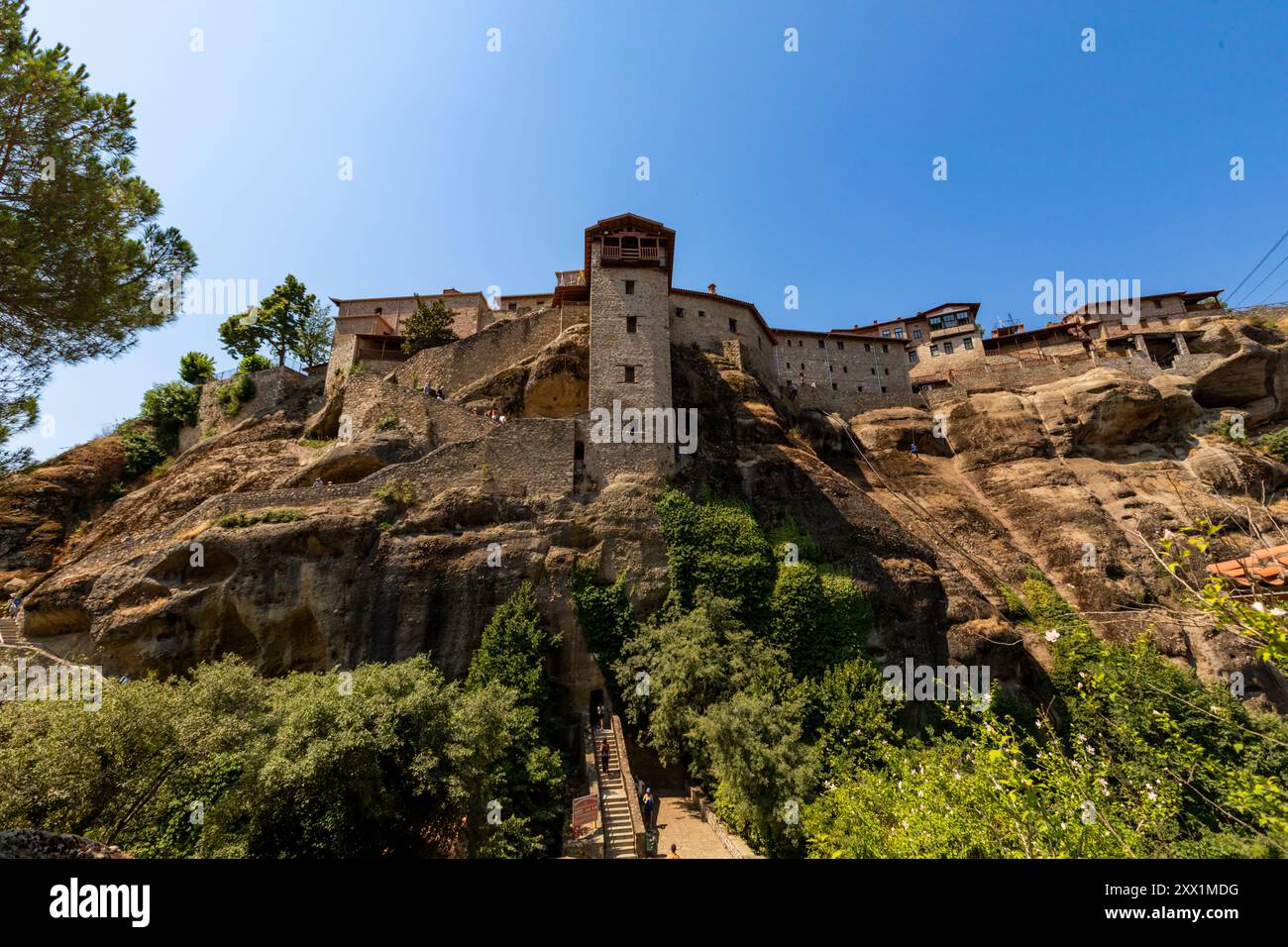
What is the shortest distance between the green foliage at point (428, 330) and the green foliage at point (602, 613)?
20279 millimetres

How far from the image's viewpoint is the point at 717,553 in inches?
866

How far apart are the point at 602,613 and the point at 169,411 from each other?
31.6m

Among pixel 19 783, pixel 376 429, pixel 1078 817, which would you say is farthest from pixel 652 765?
pixel 376 429

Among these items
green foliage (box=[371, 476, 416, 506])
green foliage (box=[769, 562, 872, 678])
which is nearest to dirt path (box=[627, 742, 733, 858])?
green foliage (box=[769, 562, 872, 678])

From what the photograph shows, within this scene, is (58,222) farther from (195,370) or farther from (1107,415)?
(1107,415)

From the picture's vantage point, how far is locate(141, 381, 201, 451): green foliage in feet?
112

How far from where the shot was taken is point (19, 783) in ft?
34.7

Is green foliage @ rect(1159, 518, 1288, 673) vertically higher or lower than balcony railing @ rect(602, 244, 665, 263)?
lower

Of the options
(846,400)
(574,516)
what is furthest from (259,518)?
(846,400)

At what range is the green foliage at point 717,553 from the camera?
21.4m

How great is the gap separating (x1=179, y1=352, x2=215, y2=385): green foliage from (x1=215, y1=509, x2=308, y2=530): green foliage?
929 inches

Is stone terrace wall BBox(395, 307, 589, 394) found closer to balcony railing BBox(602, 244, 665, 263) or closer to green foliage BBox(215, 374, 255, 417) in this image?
balcony railing BBox(602, 244, 665, 263)

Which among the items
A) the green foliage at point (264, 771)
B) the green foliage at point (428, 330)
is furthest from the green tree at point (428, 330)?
the green foliage at point (264, 771)

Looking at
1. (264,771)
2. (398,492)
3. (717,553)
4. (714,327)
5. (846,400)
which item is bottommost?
(264,771)
